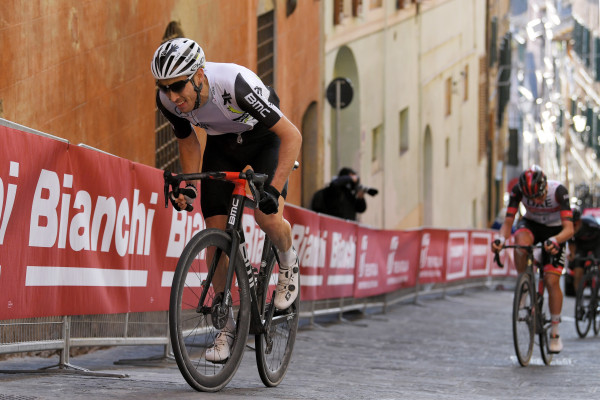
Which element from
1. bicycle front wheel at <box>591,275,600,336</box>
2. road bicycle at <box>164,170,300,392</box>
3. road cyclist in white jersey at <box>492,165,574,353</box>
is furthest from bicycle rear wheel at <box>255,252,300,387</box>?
bicycle front wheel at <box>591,275,600,336</box>

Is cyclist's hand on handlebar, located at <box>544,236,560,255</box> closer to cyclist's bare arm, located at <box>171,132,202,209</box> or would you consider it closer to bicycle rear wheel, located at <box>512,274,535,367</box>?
bicycle rear wheel, located at <box>512,274,535,367</box>

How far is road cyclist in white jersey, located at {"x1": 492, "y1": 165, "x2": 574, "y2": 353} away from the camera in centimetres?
1071

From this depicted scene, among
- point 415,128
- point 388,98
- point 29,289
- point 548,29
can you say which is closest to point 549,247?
point 29,289

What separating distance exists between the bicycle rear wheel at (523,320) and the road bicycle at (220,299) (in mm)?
4189

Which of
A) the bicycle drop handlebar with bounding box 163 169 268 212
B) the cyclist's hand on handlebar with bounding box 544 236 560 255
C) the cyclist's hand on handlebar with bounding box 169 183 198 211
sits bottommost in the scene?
the cyclist's hand on handlebar with bounding box 544 236 560 255

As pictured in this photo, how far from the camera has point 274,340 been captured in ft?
22.1

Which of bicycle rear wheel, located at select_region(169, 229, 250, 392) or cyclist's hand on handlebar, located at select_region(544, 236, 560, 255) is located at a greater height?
cyclist's hand on handlebar, located at select_region(544, 236, 560, 255)

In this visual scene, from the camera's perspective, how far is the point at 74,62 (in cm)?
1072

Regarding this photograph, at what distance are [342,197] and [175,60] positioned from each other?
457 inches

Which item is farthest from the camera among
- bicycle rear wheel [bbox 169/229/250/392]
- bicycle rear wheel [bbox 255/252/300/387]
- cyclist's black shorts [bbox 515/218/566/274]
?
cyclist's black shorts [bbox 515/218/566/274]

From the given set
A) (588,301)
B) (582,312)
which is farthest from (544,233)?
(588,301)

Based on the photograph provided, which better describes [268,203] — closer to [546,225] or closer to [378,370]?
[378,370]

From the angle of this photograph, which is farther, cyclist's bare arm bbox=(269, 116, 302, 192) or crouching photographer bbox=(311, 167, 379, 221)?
crouching photographer bbox=(311, 167, 379, 221)

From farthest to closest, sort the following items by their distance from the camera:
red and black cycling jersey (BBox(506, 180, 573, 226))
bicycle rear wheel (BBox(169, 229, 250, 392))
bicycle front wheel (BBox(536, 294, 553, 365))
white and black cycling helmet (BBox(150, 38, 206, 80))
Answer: red and black cycling jersey (BBox(506, 180, 573, 226)) < bicycle front wheel (BBox(536, 294, 553, 365)) < white and black cycling helmet (BBox(150, 38, 206, 80)) < bicycle rear wheel (BBox(169, 229, 250, 392))
